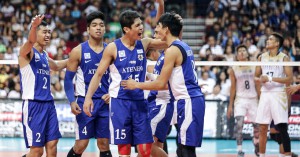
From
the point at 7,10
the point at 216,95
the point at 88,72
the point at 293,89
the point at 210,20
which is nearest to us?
the point at 88,72

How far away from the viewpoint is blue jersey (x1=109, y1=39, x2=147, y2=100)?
9.52 metres

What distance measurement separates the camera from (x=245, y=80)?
562 inches

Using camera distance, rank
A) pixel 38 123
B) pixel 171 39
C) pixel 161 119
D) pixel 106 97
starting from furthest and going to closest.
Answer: pixel 161 119, pixel 106 97, pixel 38 123, pixel 171 39

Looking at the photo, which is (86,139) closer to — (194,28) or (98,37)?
(98,37)

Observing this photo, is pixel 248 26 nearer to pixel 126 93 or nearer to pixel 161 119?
pixel 161 119

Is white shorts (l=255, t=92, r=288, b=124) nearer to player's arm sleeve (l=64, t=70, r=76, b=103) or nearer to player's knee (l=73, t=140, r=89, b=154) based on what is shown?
player's knee (l=73, t=140, r=89, b=154)

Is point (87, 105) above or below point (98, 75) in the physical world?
below

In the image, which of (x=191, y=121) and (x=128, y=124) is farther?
(x=128, y=124)

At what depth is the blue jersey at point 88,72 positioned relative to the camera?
1037 cm

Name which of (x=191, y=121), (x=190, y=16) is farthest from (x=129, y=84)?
(x=190, y=16)

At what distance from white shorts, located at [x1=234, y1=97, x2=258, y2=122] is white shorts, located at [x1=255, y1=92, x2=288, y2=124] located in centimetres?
119

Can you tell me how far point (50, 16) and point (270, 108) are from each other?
13618 millimetres

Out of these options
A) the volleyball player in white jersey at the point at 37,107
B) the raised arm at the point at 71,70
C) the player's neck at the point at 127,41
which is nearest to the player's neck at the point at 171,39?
the player's neck at the point at 127,41

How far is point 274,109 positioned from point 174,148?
4454mm
